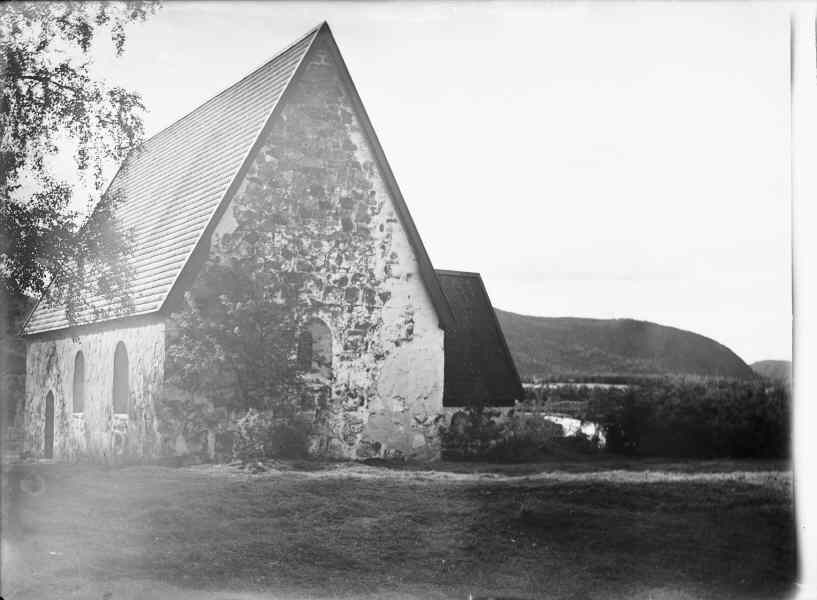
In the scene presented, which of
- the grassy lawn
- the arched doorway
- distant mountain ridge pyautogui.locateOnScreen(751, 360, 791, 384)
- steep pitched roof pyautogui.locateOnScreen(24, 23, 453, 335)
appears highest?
steep pitched roof pyautogui.locateOnScreen(24, 23, 453, 335)

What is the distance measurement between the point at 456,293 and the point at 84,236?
3.61 meters

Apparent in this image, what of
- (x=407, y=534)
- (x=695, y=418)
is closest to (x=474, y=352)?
(x=695, y=418)

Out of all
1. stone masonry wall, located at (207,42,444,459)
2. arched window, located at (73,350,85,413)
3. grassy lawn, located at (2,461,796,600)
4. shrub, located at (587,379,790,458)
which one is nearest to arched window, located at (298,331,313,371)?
stone masonry wall, located at (207,42,444,459)

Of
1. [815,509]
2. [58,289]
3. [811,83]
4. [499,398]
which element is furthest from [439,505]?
[811,83]

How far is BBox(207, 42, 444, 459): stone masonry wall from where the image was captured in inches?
353

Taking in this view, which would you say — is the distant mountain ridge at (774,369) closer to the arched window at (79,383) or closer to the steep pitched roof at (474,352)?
the steep pitched roof at (474,352)

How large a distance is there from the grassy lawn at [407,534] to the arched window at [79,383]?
3.10 m

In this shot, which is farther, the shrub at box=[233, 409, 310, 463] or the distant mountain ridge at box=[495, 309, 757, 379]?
the shrub at box=[233, 409, 310, 463]

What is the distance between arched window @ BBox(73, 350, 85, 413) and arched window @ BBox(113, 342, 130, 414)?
1.37 metres

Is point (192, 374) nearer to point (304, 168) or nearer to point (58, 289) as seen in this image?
point (58, 289)

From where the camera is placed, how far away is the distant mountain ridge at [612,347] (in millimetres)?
7957

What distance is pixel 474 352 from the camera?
950 centimetres

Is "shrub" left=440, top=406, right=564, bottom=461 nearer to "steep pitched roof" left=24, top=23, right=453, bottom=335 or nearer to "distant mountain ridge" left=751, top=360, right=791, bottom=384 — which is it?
"distant mountain ridge" left=751, top=360, right=791, bottom=384

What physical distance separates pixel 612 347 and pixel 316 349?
300 centimetres
